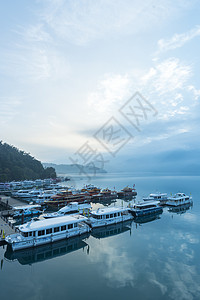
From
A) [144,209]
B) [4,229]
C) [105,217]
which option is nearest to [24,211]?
[4,229]

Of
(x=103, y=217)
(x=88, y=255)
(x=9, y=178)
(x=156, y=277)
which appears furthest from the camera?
(x=9, y=178)

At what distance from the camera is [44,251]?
3359 centimetres

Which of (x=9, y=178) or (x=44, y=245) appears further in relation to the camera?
(x=9, y=178)

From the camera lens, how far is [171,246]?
35250mm

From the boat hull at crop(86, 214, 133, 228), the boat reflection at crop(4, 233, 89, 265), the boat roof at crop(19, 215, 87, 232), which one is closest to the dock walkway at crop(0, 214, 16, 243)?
the boat reflection at crop(4, 233, 89, 265)

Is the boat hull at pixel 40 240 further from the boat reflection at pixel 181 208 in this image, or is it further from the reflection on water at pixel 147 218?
the boat reflection at pixel 181 208

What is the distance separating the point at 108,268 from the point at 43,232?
Answer: 15453mm

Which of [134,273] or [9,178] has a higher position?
[9,178]

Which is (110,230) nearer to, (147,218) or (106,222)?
(106,222)

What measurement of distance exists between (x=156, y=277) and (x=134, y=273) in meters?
3.01

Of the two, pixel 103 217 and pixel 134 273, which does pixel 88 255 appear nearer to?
pixel 134 273

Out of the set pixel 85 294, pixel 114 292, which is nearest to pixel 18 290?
pixel 85 294

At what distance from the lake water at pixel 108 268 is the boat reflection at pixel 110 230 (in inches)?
18.7

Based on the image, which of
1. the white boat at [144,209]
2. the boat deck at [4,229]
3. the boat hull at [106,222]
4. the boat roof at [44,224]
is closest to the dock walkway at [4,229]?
the boat deck at [4,229]
